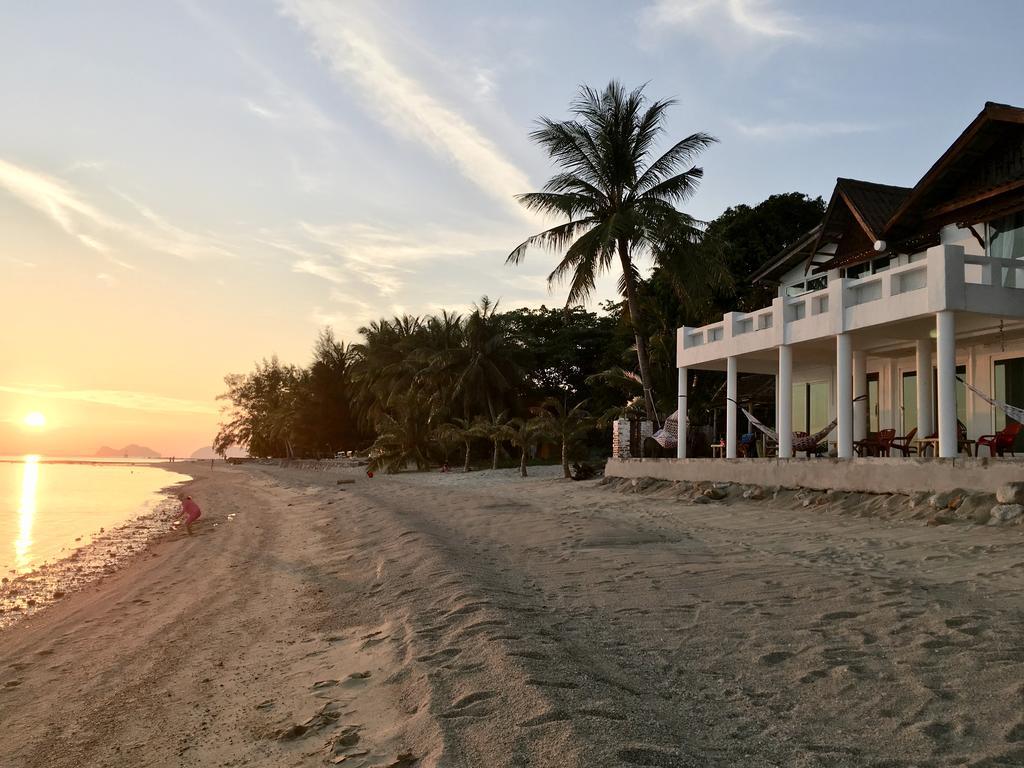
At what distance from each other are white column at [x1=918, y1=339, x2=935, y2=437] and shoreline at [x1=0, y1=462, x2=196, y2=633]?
15.1 meters

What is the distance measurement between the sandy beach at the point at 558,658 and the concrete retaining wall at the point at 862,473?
1.33 metres

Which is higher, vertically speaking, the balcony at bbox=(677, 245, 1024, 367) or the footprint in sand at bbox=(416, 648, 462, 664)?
the balcony at bbox=(677, 245, 1024, 367)

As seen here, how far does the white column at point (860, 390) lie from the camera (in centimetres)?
1747

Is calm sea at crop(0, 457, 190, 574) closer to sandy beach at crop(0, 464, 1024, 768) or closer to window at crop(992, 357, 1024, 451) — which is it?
sandy beach at crop(0, 464, 1024, 768)

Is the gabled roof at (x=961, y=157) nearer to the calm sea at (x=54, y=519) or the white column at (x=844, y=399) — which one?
the white column at (x=844, y=399)

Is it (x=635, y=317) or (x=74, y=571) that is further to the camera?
(x=635, y=317)

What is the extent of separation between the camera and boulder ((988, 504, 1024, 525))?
9875mm

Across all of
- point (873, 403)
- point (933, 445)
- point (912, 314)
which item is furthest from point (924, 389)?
point (873, 403)

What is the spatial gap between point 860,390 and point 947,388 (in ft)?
18.1

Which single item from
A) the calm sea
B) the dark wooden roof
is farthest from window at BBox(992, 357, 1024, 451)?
the calm sea

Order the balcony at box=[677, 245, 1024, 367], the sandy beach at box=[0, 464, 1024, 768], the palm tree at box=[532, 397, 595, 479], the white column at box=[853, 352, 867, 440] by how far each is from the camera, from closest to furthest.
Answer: the sandy beach at box=[0, 464, 1024, 768] < the balcony at box=[677, 245, 1024, 367] < the white column at box=[853, 352, 867, 440] < the palm tree at box=[532, 397, 595, 479]

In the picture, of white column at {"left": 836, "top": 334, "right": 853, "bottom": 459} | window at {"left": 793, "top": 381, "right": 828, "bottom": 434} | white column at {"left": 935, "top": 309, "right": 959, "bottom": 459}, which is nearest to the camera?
white column at {"left": 935, "top": 309, "right": 959, "bottom": 459}

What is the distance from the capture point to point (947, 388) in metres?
12.2

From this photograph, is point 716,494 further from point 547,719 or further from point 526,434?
point 547,719
